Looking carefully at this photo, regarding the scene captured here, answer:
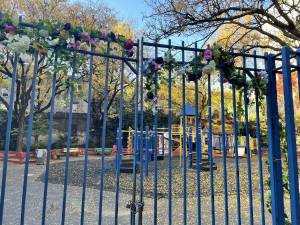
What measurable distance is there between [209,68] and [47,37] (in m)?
1.59

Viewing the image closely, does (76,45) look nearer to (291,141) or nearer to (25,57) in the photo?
(25,57)

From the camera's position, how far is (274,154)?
324 centimetres

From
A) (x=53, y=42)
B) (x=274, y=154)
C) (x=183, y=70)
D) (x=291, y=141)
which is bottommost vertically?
(x=274, y=154)

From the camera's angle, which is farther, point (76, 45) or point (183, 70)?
point (183, 70)

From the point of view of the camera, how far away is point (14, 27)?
8.66 feet

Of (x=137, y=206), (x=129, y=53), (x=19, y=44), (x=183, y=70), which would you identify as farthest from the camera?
(x=183, y=70)

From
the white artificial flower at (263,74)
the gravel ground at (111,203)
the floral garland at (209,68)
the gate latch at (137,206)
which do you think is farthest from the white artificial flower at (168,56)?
the gravel ground at (111,203)

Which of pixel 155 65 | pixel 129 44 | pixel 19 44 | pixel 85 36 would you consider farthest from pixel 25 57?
pixel 155 65

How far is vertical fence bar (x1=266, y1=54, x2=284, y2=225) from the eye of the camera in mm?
3184

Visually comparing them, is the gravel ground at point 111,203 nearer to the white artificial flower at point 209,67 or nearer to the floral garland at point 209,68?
the floral garland at point 209,68

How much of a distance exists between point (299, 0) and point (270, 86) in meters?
5.71

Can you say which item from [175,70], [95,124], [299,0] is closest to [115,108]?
[95,124]

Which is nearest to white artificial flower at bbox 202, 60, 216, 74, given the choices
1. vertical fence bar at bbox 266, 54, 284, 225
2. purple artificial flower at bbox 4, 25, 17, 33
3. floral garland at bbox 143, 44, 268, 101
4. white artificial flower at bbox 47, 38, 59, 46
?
floral garland at bbox 143, 44, 268, 101

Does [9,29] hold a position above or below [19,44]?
above
